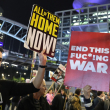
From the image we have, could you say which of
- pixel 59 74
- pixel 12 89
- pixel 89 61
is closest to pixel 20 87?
pixel 12 89

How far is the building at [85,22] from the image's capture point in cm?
7744

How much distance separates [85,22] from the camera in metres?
81.1

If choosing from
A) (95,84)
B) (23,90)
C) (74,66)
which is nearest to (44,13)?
(23,90)

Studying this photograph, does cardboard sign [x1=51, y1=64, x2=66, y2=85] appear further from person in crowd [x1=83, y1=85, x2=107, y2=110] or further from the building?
the building

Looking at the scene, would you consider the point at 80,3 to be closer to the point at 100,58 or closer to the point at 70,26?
the point at 70,26

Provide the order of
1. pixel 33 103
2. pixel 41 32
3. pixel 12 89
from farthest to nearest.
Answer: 1. pixel 33 103
2. pixel 41 32
3. pixel 12 89

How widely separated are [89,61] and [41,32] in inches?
86.4

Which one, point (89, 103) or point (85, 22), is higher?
point (85, 22)

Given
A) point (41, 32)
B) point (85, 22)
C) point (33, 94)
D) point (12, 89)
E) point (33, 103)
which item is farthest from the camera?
point (85, 22)

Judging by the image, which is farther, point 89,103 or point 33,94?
point 89,103

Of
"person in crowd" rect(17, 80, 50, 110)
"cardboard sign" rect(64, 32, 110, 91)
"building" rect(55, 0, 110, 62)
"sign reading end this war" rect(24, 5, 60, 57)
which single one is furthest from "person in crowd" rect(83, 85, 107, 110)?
"building" rect(55, 0, 110, 62)

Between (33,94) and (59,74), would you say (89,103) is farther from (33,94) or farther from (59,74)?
(59,74)

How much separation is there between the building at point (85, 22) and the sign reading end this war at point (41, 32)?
73740mm

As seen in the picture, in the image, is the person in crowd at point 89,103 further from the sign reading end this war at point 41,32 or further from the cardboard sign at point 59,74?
the cardboard sign at point 59,74
